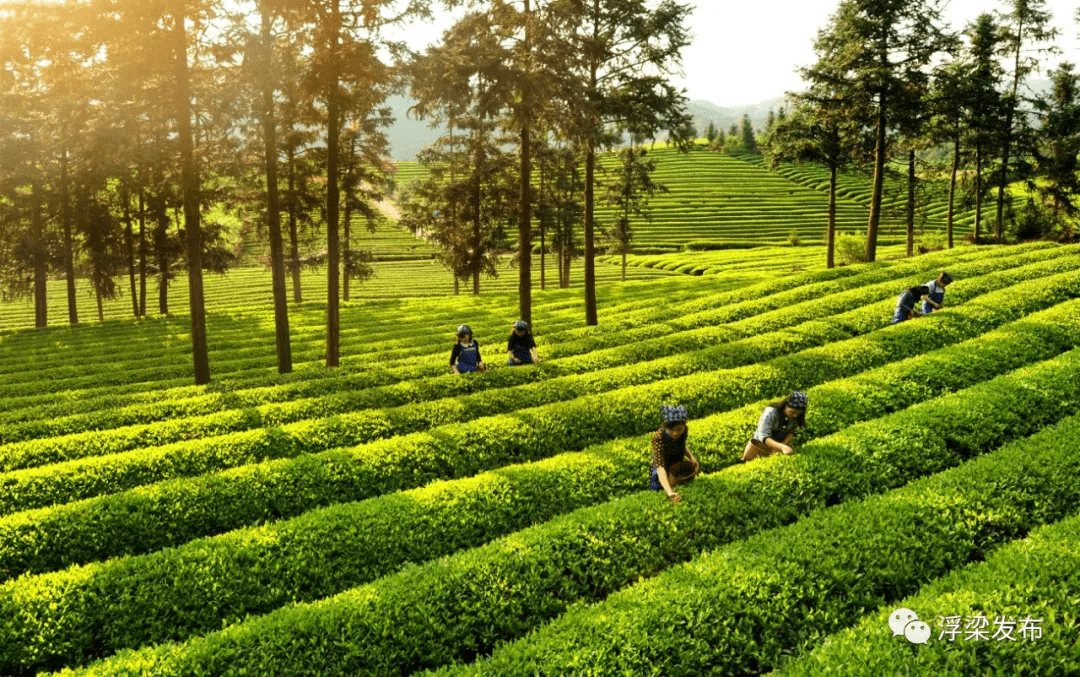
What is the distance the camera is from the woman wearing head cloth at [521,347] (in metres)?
16.7

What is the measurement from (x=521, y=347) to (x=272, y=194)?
8793 millimetres

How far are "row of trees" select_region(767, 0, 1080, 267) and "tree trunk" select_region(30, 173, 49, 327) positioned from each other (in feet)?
139

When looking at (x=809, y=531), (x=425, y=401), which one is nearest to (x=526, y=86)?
(x=425, y=401)

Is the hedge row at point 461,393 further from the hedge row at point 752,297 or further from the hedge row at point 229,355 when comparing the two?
the hedge row at point 229,355

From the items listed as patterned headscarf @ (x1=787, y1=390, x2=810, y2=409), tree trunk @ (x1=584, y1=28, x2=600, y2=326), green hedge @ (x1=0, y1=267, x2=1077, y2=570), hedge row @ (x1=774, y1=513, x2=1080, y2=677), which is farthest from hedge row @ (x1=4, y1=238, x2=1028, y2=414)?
hedge row @ (x1=774, y1=513, x2=1080, y2=677)

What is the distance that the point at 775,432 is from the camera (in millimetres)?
10422

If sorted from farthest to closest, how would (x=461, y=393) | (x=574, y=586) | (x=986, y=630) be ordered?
(x=461, y=393), (x=574, y=586), (x=986, y=630)

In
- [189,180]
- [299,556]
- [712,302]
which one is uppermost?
[189,180]

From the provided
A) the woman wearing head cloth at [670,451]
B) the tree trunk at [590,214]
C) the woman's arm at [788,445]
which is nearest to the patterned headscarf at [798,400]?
the woman's arm at [788,445]

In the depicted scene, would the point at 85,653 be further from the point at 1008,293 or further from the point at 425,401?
the point at 1008,293

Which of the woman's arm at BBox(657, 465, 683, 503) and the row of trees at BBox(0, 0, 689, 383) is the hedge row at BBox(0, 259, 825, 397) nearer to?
the row of trees at BBox(0, 0, 689, 383)

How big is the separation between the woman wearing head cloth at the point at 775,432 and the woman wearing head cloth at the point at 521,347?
7354 millimetres

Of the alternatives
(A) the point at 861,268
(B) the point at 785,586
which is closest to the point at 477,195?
(A) the point at 861,268

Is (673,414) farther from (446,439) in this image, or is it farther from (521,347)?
(521,347)
